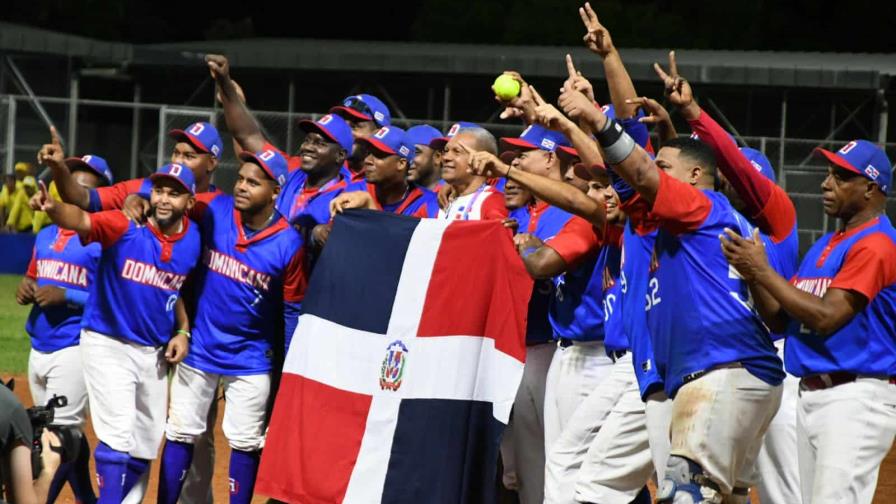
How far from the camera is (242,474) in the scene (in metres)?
8.19

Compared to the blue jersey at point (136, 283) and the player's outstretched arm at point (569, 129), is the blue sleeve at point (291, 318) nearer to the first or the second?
the blue jersey at point (136, 283)

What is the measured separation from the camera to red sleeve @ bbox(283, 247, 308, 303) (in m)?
8.36

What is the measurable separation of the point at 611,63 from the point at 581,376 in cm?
170

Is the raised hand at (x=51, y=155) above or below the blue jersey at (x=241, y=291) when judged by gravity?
above

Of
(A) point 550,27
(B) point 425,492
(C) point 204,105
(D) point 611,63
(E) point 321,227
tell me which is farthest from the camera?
(A) point 550,27

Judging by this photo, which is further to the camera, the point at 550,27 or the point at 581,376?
the point at 550,27

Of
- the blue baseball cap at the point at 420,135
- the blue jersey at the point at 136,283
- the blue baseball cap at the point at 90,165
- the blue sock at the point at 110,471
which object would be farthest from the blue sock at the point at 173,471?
the blue baseball cap at the point at 420,135

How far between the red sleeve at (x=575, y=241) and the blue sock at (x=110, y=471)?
2.81 metres

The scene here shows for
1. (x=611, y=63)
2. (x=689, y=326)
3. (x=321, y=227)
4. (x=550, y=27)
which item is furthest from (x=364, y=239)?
(x=550, y=27)

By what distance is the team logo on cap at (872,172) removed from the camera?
6.66 metres

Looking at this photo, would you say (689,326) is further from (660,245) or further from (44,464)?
(44,464)

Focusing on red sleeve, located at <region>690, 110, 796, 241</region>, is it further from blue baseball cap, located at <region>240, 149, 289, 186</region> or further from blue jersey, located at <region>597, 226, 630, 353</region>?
blue baseball cap, located at <region>240, 149, 289, 186</region>

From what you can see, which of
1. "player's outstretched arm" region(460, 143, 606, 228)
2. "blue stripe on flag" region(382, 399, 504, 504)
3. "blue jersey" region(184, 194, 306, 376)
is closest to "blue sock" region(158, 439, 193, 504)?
"blue jersey" region(184, 194, 306, 376)

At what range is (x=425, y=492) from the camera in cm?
738
